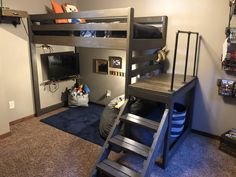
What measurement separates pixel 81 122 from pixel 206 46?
220 cm

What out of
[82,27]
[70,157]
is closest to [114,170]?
[70,157]

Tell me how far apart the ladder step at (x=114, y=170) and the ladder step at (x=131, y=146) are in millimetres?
177

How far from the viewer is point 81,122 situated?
10.6ft

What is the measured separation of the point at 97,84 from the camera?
3.99 metres

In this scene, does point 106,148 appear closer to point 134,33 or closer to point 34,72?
point 134,33

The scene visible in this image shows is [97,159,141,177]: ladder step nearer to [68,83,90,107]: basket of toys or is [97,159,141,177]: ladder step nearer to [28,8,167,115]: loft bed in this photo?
[28,8,167,115]: loft bed

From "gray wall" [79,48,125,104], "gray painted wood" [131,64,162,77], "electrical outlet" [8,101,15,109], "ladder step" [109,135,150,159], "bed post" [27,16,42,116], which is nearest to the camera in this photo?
"ladder step" [109,135,150,159]

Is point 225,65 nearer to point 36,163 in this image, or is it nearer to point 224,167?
point 224,167

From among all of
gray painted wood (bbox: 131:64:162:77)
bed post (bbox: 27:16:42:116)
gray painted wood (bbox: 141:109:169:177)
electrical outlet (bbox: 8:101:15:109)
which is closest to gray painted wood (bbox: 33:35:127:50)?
bed post (bbox: 27:16:42:116)

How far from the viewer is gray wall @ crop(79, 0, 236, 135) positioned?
2.59 meters

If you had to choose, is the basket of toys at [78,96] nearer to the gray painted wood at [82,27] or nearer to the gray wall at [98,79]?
the gray wall at [98,79]

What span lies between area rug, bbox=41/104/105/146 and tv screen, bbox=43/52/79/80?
681mm

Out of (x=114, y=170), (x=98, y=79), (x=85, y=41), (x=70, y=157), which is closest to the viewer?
(x=114, y=170)

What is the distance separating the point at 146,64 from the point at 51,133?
1697 millimetres
